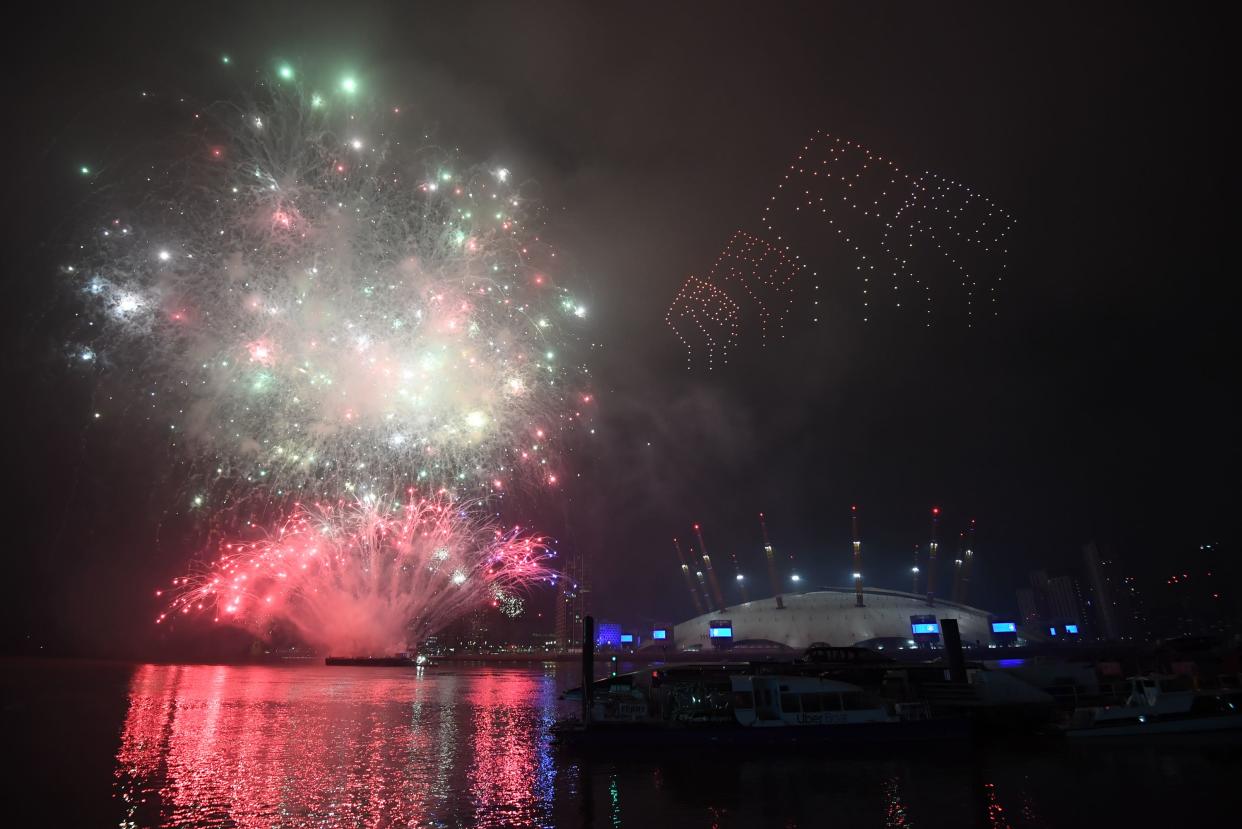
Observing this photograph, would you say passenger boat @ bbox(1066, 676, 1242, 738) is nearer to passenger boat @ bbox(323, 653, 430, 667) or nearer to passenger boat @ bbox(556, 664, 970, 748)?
passenger boat @ bbox(556, 664, 970, 748)

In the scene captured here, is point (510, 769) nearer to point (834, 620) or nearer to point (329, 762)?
point (329, 762)

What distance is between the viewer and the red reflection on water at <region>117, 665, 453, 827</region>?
2016 centimetres

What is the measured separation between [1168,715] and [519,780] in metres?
35.6

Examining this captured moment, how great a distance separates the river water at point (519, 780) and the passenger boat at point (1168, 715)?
3.71 m

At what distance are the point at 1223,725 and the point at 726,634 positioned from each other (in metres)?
106

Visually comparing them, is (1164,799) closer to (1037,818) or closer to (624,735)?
(1037,818)

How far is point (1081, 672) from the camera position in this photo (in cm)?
4638

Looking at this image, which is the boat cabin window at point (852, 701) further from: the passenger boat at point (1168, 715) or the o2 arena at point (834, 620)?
the o2 arena at point (834, 620)

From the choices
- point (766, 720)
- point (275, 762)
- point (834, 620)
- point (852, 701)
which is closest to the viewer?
point (275, 762)

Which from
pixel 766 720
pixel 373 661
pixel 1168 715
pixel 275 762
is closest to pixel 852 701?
pixel 766 720

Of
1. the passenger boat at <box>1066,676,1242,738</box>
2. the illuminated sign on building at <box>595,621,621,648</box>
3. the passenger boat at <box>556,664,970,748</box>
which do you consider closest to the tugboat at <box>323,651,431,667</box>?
the illuminated sign on building at <box>595,621,621,648</box>

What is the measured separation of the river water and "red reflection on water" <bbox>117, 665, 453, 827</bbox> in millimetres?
101

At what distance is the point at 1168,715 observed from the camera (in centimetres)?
3575

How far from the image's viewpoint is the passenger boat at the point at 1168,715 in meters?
35.4
